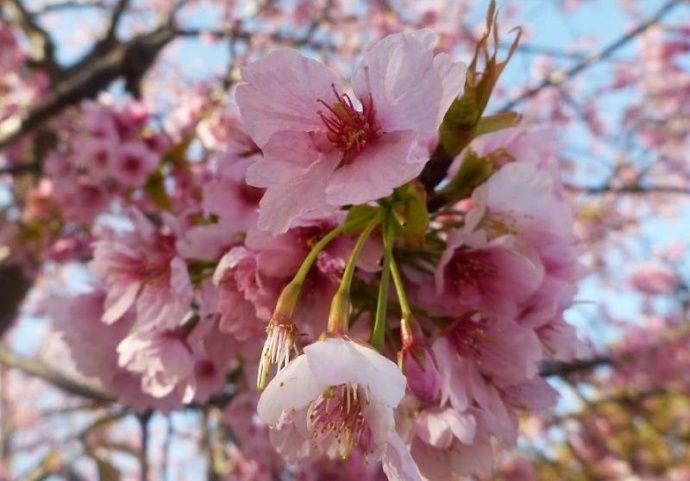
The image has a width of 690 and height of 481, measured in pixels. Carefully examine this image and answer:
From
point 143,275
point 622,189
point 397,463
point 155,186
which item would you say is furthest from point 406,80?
point 622,189

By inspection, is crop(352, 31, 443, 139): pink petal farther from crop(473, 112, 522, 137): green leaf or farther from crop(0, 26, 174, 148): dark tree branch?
crop(0, 26, 174, 148): dark tree branch

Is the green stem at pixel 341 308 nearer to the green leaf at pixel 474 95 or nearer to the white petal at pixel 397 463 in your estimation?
the white petal at pixel 397 463

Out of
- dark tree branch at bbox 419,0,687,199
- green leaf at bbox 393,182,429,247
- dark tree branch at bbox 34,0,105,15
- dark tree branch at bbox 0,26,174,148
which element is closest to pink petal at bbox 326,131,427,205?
green leaf at bbox 393,182,429,247

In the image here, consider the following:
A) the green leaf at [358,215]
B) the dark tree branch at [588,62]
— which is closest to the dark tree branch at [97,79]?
the dark tree branch at [588,62]

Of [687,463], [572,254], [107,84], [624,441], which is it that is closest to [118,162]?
[107,84]

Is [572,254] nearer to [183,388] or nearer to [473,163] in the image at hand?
[473,163]

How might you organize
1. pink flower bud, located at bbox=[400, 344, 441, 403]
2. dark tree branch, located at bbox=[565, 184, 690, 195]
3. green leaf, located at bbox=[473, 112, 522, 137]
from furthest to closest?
dark tree branch, located at bbox=[565, 184, 690, 195] → green leaf, located at bbox=[473, 112, 522, 137] → pink flower bud, located at bbox=[400, 344, 441, 403]

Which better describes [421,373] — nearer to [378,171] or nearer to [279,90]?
[378,171]
